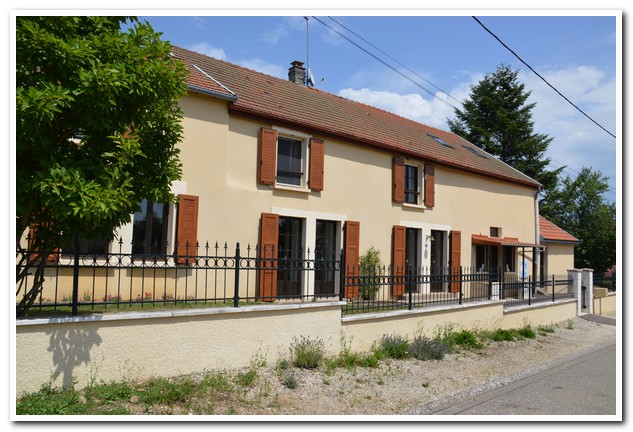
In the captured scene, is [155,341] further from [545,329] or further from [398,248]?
[545,329]

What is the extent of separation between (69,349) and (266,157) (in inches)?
298

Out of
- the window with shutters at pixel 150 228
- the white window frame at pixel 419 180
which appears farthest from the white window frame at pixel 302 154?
the white window frame at pixel 419 180

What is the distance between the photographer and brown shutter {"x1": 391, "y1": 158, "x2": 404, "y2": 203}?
1590 centimetres

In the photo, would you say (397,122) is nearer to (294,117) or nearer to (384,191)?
(384,191)

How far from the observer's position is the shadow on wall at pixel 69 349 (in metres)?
5.62

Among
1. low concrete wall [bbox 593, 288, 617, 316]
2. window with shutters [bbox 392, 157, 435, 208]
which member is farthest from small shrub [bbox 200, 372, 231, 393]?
low concrete wall [bbox 593, 288, 617, 316]

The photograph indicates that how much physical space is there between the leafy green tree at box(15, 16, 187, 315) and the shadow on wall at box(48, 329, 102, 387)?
61cm

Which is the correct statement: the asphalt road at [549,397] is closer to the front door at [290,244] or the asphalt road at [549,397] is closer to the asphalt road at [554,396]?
the asphalt road at [554,396]

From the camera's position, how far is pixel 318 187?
13.7 m

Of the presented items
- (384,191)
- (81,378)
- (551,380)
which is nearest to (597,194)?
(384,191)

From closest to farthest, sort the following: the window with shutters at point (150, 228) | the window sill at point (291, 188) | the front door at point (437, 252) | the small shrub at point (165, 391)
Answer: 1. the small shrub at point (165, 391)
2. the window with shutters at point (150, 228)
3. the window sill at point (291, 188)
4. the front door at point (437, 252)

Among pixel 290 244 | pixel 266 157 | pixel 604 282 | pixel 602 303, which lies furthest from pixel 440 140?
pixel 266 157

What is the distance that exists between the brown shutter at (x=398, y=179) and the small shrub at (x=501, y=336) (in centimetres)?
523

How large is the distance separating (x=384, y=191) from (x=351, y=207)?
152 centimetres
